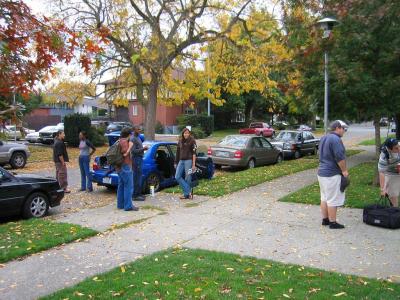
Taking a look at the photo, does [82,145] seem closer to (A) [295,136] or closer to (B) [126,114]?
(A) [295,136]

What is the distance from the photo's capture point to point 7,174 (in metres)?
9.55

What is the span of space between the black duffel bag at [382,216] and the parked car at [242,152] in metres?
9.61

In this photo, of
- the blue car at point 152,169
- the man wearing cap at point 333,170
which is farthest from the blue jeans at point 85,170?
the man wearing cap at point 333,170

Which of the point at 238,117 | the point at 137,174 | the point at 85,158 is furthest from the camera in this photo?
the point at 238,117

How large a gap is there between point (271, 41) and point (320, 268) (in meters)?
18.5

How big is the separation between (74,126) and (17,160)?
1026cm

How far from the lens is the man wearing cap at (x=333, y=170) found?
25.7 ft

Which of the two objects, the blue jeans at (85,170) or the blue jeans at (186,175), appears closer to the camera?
the blue jeans at (186,175)

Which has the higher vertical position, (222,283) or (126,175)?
(126,175)

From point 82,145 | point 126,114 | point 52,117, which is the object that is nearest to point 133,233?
point 82,145

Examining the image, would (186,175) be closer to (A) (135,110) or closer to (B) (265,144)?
(B) (265,144)

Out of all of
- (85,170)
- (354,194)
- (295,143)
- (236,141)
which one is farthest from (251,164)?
(354,194)

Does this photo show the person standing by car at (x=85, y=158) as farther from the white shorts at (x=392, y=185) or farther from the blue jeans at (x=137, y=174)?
the white shorts at (x=392, y=185)

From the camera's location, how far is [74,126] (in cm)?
3047
